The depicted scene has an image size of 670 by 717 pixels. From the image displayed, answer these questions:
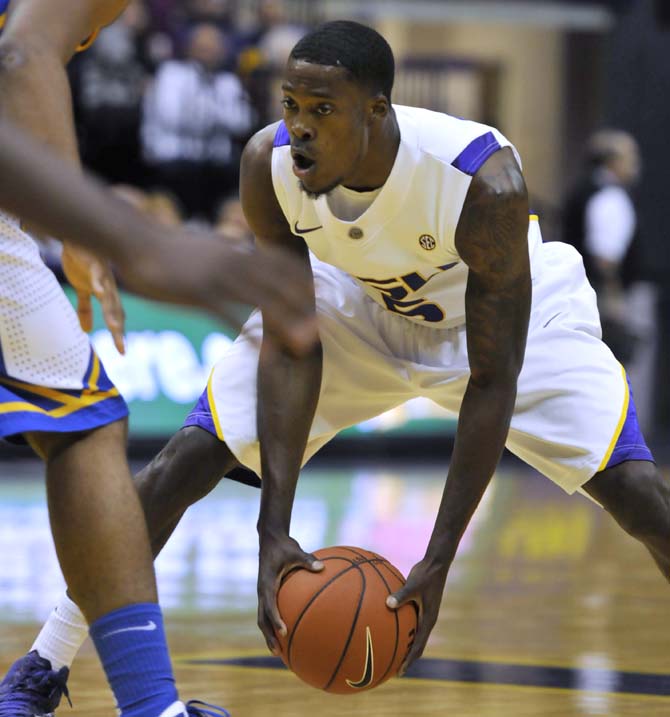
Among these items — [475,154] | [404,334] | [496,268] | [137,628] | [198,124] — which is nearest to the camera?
[137,628]

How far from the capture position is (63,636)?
3.76m

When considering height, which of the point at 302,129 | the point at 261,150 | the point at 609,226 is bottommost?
the point at 609,226

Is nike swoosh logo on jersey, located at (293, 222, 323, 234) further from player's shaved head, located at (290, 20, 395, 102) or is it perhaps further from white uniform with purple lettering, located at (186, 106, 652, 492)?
player's shaved head, located at (290, 20, 395, 102)

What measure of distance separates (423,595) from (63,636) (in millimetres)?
916

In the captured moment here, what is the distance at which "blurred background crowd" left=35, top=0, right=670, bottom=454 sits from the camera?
36.1 ft

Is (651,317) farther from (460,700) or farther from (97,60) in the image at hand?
(460,700)

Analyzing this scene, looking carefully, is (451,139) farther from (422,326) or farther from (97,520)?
(97,520)

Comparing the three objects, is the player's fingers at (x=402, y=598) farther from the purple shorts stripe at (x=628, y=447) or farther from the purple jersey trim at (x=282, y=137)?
the purple jersey trim at (x=282, y=137)

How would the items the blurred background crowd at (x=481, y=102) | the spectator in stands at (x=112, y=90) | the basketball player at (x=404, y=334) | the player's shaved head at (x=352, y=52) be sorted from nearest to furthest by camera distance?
the player's shaved head at (x=352, y=52)
the basketball player at (x=404, y=334)
the spectator in stands at (x=112, y=90)
the blurred background crowd at (x=481, y=102)

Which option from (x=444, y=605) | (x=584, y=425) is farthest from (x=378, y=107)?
(x=444, y=605)

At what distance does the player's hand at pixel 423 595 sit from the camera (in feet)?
11.6

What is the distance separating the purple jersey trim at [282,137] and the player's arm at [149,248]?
1.76 metres

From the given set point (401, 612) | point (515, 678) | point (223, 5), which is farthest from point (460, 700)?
point (223, 5)

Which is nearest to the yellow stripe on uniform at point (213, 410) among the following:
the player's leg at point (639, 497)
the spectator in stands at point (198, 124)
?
the player's leg at point (639, 497)
